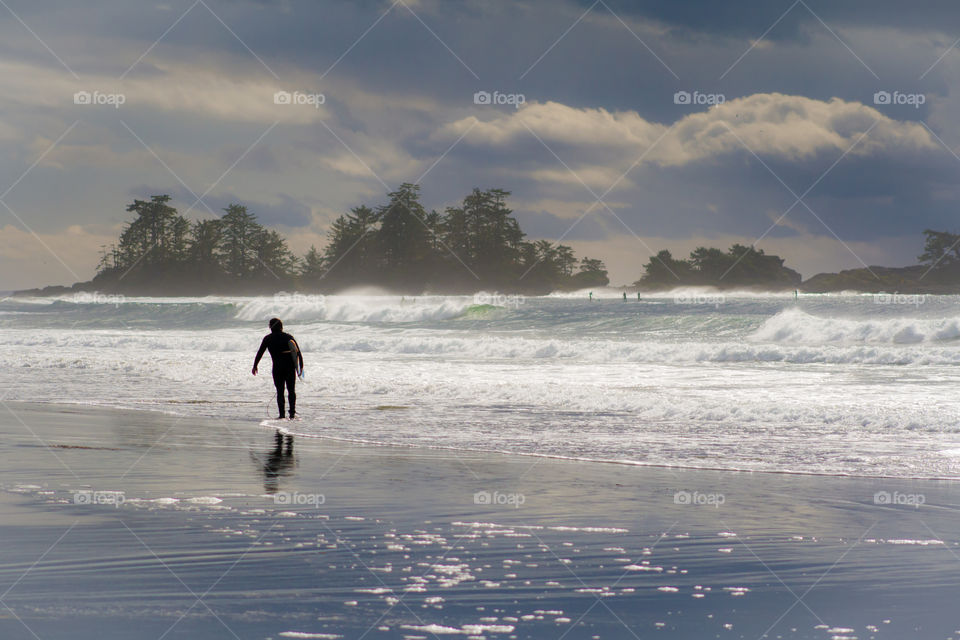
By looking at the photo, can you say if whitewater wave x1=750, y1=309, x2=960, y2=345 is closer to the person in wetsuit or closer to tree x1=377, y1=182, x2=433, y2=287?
the person in wetsuit

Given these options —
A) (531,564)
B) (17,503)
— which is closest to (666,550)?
(531,564)

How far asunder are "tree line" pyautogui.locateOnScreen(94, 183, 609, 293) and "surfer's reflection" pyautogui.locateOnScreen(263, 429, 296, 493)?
14619 cm

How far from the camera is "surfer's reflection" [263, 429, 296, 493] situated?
9.73 m

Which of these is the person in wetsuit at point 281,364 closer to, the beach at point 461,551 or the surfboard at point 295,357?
the surfboard at point 295,357

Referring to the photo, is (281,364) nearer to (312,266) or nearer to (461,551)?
(461,551)

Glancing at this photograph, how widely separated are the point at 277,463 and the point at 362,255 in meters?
155

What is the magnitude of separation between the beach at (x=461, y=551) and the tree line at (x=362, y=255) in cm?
14970

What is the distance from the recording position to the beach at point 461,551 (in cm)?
516

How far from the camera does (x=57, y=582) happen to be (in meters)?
5.77

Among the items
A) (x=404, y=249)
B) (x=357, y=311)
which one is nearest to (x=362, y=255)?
(x=404, y=249)

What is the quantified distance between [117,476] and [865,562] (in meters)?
7.12

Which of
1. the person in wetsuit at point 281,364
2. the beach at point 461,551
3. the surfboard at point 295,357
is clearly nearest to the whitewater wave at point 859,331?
the surfboard at point 295,357

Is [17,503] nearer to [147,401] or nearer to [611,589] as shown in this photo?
[611,589]

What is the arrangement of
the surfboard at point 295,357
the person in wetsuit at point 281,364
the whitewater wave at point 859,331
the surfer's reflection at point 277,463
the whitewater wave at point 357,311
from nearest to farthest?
the surfer's reflection at point 277,463, the person in wetsuit at point 281,364, the surfboard at point 295,357, the whitewater wave at point 859,331, the whitewater wave at point 357,311
